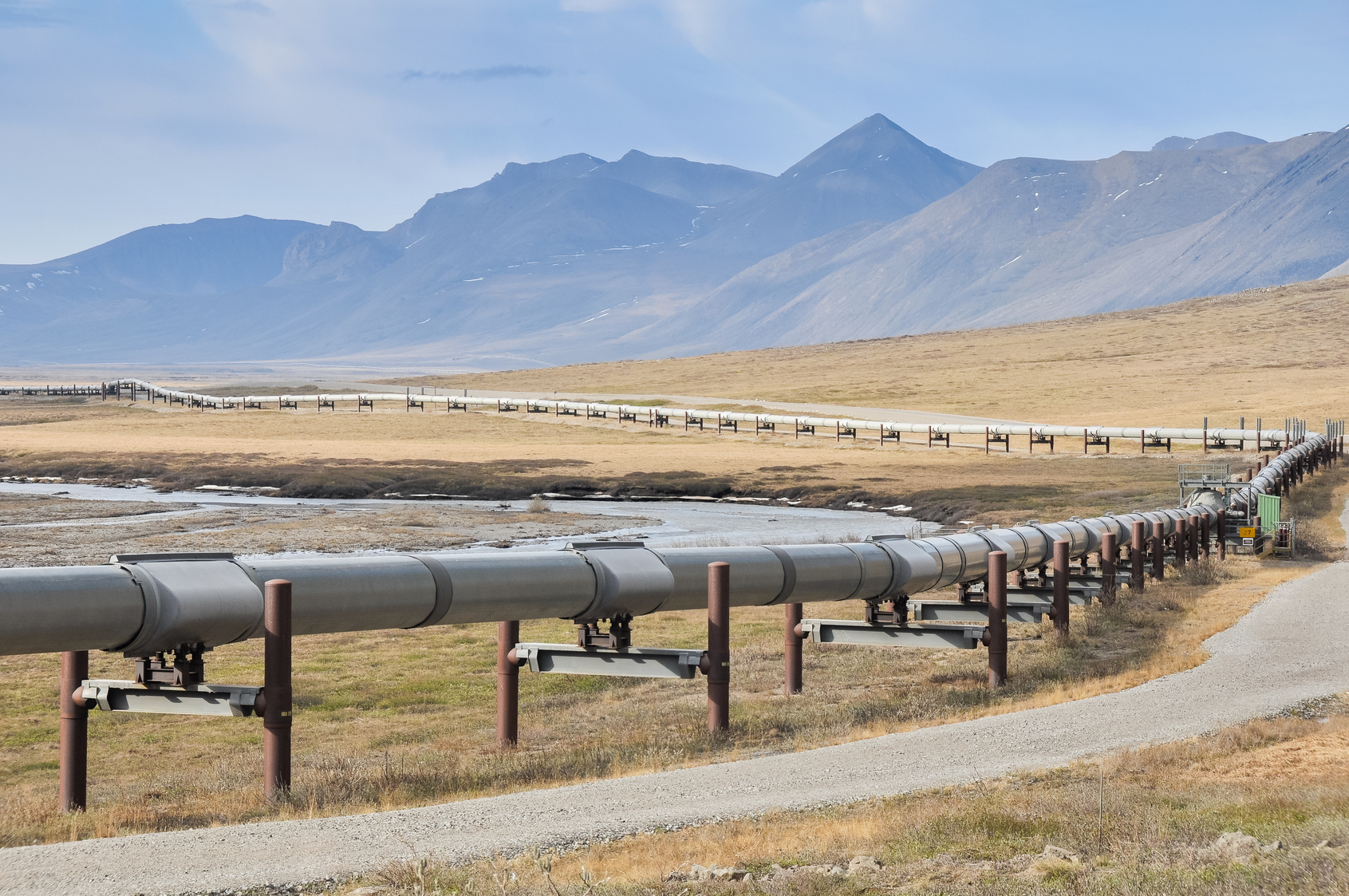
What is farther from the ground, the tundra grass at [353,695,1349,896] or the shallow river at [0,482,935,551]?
the tundra grass at [353,695,1349,896]

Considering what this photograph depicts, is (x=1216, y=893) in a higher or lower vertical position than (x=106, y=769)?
higher

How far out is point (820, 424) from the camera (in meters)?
89.6

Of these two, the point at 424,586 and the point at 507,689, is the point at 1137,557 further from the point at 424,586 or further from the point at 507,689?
the point at 424,586

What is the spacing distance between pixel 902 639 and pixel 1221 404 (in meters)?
92.2

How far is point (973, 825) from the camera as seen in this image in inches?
373

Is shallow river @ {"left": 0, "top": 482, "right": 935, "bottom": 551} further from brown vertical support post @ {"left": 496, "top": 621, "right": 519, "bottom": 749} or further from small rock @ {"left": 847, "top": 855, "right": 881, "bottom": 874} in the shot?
small rock @ {"left": 847, "top": 855, "right": 881, "bottom": 874}

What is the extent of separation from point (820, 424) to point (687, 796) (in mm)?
79600

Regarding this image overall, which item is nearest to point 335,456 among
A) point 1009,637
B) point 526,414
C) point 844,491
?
point 844,491

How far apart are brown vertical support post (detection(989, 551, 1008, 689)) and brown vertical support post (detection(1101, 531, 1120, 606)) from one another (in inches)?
257

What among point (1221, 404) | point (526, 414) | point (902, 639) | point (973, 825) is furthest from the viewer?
point (526, 414)

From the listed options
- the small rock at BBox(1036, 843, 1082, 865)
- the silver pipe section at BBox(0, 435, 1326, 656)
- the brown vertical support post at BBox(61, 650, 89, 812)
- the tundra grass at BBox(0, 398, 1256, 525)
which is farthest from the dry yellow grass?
the brown vertical support post at BBox(61, 650, 89, 812)

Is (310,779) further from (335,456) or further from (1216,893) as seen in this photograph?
(335,456)

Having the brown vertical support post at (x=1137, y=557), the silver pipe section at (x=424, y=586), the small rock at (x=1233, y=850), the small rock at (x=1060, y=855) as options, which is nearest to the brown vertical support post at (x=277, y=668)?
the silver pipe section at (x=424, y=586)

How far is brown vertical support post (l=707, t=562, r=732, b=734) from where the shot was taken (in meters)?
13.3
